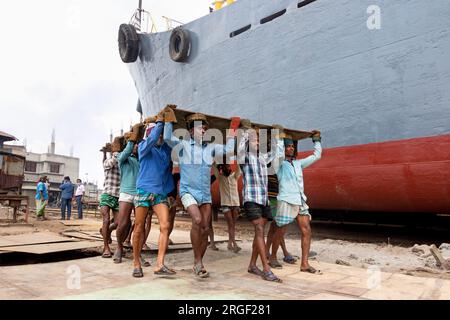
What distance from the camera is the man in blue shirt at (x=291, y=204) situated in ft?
13.8

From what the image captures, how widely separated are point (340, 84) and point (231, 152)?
4091mm

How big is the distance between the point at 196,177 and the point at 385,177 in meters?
4.02

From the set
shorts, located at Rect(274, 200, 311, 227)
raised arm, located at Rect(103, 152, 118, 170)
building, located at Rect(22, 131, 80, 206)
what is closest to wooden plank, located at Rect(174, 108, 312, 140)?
shorts, located at Rect(274, 200, 311, 227)

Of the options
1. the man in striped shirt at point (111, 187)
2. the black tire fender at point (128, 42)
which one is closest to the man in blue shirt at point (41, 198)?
the black tire fender at point (128, 42)

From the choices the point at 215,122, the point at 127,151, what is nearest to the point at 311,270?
the point at 215,122

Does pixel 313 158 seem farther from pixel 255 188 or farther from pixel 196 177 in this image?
pixel 196 177

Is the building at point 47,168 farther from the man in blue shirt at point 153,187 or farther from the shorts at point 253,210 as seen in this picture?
the shorts at point 253,210

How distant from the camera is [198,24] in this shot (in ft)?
35.8

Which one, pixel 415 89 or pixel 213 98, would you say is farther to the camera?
pixel 213 98

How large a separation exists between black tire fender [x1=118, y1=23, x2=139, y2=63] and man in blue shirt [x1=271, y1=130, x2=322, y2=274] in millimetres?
11258

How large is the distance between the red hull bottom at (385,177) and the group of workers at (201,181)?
2.52 m

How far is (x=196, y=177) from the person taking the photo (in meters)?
3.90
